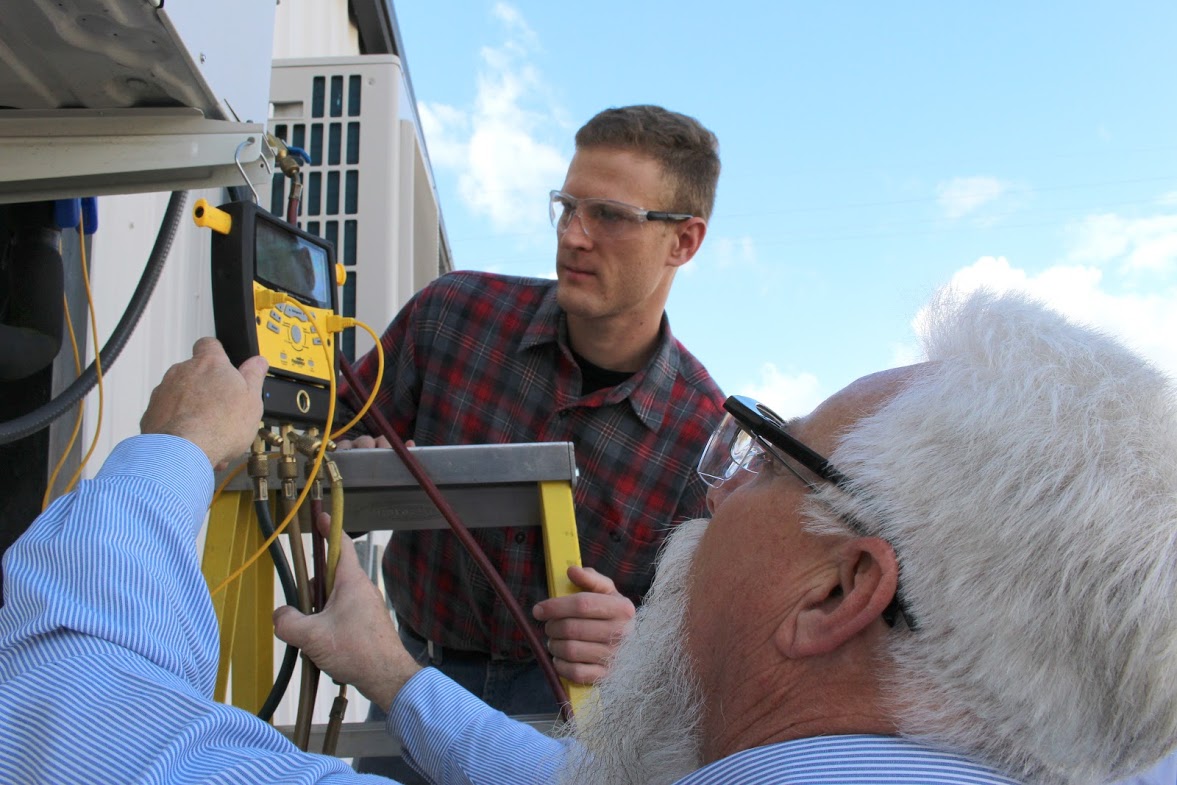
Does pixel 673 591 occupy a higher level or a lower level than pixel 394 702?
higher

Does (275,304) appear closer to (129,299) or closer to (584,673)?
(584,673)

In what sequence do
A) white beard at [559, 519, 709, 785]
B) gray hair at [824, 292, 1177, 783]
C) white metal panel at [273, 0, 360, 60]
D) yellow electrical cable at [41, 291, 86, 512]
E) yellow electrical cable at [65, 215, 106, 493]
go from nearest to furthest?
gray hair at [824, 292, 1177, 783]
white beard at [559, 519, 709, 785]
yellow electrical cable at [65, 215, 106, 493]
yellow electrical cable at [41, 291, 86, 512]
white metal panel at [273, 0, 360, 60]

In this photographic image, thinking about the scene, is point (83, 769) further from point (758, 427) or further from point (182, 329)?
point (182, 329)

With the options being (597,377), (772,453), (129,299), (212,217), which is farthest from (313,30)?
(772,453)

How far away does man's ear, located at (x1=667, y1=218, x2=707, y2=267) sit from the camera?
6.73ft

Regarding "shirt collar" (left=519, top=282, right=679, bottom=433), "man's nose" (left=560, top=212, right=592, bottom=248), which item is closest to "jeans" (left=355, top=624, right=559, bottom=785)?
"shirt collar" (left=519, top=282, right=679, bottom=433)

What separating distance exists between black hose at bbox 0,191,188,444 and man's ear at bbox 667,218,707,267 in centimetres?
108

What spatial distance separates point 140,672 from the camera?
69 cm

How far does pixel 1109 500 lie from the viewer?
2.02ft

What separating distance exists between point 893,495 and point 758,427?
0.17 m

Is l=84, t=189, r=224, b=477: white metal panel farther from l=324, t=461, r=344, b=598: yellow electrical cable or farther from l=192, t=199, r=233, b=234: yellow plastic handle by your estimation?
l=324, t=461, r=344, b=598: yellow electrical cable

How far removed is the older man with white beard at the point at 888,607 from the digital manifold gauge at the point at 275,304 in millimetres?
275

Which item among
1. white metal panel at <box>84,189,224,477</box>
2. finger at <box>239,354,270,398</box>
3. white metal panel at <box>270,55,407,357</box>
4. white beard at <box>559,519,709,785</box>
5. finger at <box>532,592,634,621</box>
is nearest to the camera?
white beard at <box>559,519,709,785</box>

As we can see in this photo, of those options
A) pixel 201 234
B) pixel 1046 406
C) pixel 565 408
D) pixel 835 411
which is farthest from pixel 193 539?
pixel 201 234
